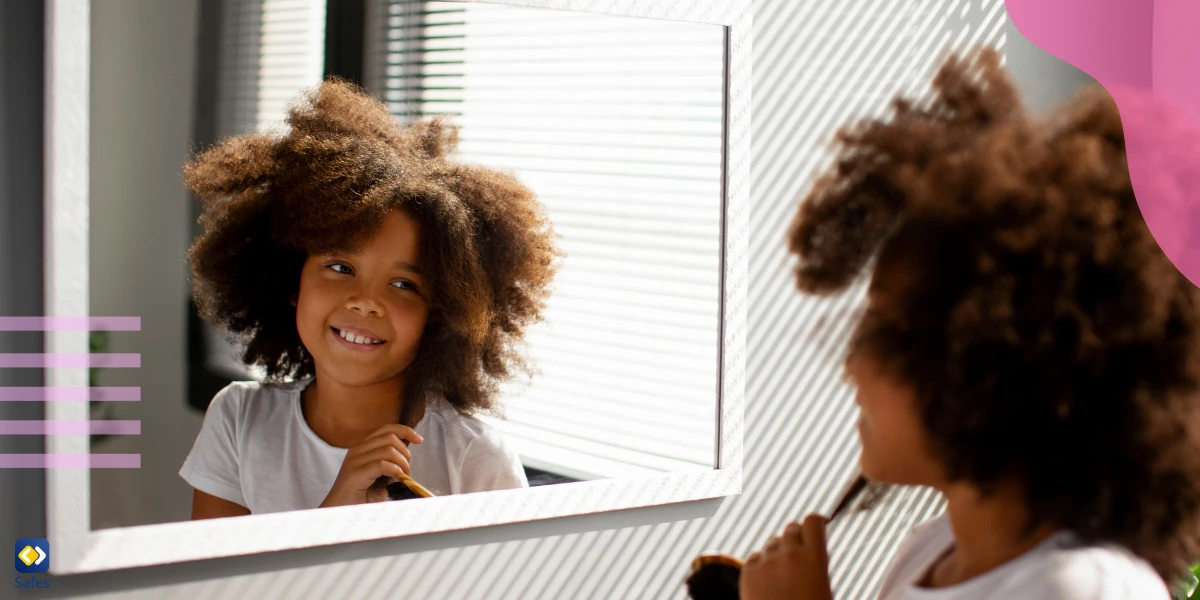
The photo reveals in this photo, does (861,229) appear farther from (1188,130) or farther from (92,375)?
(92,375)

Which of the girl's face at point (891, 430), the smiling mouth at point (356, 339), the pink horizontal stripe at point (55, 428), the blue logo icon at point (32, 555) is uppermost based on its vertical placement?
the girl's face at point (891, 430)

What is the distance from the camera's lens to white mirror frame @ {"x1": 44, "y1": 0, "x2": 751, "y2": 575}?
1246 millimetres

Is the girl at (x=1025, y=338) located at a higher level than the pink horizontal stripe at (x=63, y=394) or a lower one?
higher

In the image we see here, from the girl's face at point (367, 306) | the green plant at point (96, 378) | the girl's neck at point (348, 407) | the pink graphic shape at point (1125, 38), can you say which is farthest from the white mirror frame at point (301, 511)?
the pink graphic shape at point (1125, 38)

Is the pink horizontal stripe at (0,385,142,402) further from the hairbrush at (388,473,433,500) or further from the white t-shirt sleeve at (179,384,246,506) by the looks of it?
the hairbrush at (388,473,433,500)

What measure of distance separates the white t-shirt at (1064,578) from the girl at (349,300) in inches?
36.8

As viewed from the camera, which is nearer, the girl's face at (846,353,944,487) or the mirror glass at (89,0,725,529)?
the girl's face at (846,353,944,487)

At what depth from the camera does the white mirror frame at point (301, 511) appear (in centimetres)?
125

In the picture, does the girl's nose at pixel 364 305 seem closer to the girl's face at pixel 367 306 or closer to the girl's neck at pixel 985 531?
the girl's face at pixel 367 306

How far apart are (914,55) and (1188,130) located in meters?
1.42

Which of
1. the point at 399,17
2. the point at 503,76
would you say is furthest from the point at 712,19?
the point at 399,17

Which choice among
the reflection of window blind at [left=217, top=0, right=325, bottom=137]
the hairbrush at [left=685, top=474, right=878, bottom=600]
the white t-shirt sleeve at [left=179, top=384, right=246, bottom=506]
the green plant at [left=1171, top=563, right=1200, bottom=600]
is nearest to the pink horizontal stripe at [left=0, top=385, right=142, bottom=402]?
the white t-shirt sleeve at [left=179, top=384, right=246, bottom=506]

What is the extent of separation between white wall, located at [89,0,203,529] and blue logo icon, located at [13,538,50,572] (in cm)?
7

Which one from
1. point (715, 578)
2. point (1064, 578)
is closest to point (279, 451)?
point (715, 578)
